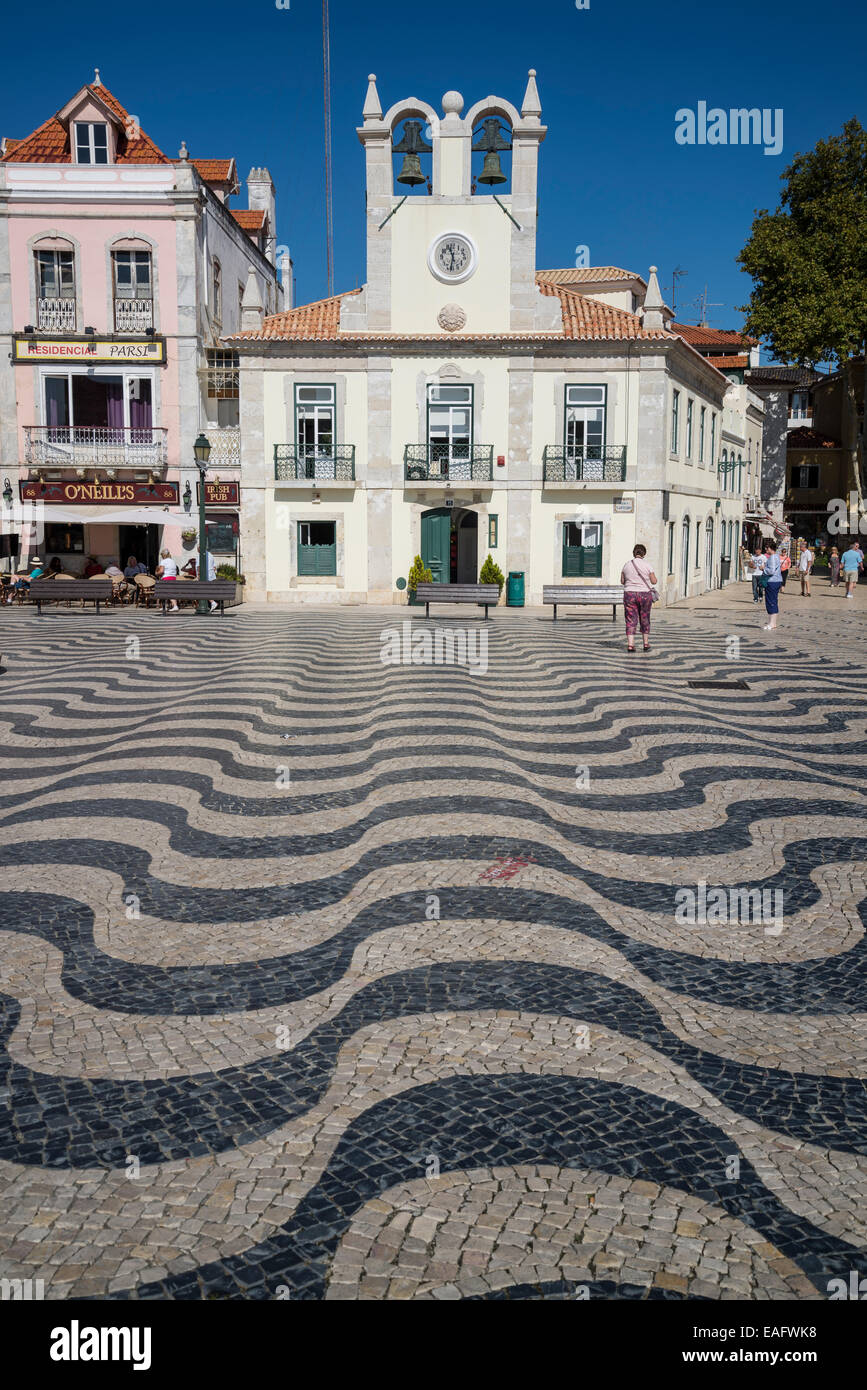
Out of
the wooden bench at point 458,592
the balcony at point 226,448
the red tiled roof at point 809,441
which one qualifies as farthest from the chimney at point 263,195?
the red tiled roof at point 809,441

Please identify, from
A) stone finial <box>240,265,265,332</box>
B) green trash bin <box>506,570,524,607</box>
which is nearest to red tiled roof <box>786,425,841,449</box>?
green trash bin <box>506,570,524,607</box>

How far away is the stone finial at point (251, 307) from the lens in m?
27.0

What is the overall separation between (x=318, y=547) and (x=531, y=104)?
12506mm

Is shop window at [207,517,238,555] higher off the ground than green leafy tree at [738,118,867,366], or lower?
lower

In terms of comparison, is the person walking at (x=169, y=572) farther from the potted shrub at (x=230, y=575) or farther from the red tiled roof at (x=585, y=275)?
the red tiled roof at (x=585, y=275)

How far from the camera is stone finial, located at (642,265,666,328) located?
89.7ft

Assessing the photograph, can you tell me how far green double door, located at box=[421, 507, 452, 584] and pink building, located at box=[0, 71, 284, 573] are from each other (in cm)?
519

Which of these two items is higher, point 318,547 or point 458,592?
point 318,547

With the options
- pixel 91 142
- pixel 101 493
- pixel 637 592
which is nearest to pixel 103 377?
pixel 101 493

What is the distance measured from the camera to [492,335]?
88.6 feet

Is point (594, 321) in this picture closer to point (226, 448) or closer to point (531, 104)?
point (531, 104)

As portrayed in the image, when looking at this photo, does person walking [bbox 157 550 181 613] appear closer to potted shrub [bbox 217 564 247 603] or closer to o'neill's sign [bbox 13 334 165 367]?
potted shrub [bbox 217 564 247 603]

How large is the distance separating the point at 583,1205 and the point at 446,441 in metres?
26.3
